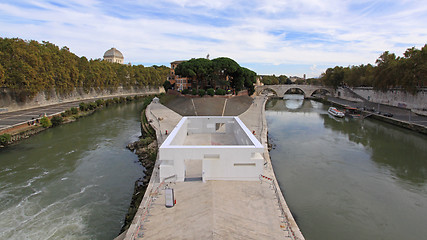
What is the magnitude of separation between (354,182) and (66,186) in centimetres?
1580

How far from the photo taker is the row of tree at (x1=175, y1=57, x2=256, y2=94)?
36.4 m

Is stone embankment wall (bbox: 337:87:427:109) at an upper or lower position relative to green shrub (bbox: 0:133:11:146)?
upper

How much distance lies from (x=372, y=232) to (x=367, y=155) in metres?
10.9

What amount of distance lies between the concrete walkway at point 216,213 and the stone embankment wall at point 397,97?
33.1 metres

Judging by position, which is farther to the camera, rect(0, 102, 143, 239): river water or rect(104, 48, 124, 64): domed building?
rect(104, 48, 124, 64): domed building

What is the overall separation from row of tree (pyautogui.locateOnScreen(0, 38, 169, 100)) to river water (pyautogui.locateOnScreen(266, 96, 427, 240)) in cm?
2978

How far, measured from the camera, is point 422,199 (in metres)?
12.1

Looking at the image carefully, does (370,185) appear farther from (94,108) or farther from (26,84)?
(94,108)

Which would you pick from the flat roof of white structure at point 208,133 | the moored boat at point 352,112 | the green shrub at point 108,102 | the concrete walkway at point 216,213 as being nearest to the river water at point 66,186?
the concrete walkway at point 216,213

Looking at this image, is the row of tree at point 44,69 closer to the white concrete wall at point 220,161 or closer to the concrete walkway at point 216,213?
the white concrete wall at point 220,161

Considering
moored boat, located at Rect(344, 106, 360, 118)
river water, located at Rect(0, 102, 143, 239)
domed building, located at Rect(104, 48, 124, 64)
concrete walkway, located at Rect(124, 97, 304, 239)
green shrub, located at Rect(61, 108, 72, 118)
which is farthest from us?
domed building, located at Rect(104, 48, 124, 64)

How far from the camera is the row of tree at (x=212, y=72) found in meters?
36.4

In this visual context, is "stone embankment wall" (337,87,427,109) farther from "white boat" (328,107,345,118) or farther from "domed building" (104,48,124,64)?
"domed building" (104,48,124,64)

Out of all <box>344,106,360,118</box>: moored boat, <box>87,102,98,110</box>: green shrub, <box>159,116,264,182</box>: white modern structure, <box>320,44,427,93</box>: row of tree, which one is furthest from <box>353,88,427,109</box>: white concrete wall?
<box>87,102,98,110</box>: green shrub
